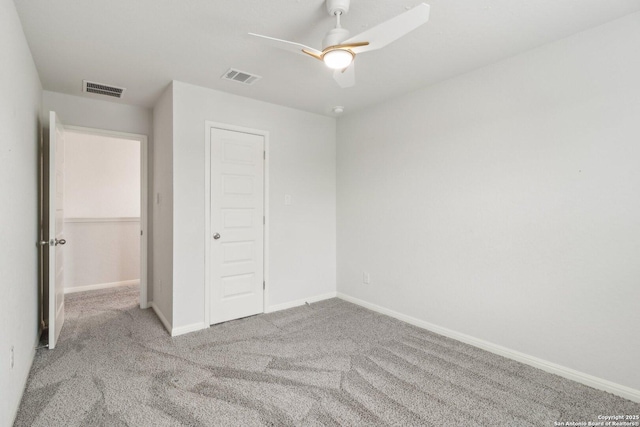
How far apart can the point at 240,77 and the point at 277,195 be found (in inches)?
53.3

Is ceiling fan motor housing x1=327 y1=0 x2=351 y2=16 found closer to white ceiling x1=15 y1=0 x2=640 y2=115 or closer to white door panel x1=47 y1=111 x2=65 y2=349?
white ceiling x1=15 y1=0 x2=640 y2=115

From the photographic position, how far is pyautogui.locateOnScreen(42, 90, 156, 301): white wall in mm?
3375

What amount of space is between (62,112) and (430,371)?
4.29m

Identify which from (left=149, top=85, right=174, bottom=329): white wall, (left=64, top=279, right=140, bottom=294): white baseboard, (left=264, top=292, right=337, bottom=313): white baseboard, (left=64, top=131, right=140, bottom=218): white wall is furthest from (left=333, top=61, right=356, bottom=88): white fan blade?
(left=64, top=279, right=140, bottom=294): white baseboard

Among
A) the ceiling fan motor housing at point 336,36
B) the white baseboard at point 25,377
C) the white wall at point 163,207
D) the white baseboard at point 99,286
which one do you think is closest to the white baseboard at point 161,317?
the white wall at point 163,207

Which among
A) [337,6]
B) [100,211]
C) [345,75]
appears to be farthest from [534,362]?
[100,211]

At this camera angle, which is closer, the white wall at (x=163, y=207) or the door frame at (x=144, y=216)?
the white wall at (x=163, y=207)

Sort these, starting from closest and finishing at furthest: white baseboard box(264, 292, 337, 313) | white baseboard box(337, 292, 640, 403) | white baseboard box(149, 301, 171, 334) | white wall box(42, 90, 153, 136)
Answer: white baseboard box(337, 292, 640, 403)
white baseboard box(149, 301, 171, 334)
white wall box(42, 90, 153, 136)
white baseboard box(264, 292, 337, 313)

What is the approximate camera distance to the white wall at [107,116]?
3.38m

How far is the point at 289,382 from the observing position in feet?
7.37

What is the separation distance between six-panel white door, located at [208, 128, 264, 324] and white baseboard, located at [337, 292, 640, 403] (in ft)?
5.38

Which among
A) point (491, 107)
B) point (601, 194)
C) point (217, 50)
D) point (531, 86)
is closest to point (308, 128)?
point (217, 50)

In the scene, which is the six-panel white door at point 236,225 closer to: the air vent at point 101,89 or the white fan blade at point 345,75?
the air vent at point 101,89

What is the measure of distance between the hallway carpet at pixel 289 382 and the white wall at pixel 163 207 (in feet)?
1.37
